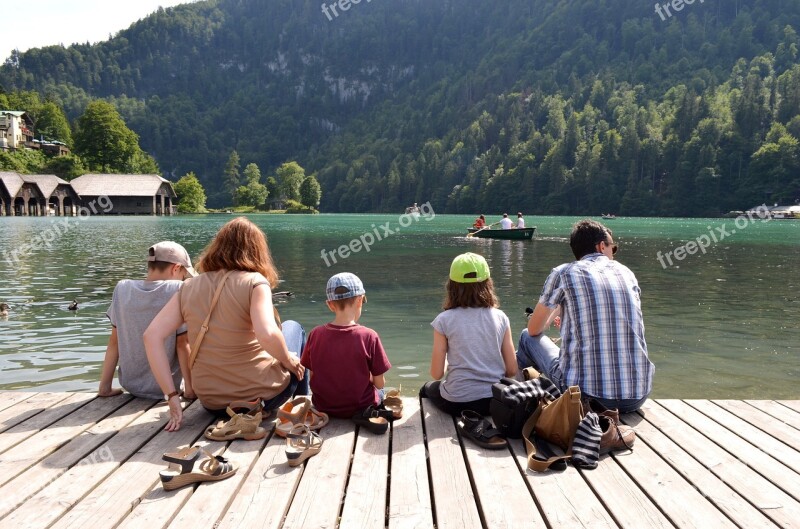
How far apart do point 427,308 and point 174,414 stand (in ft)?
37.3

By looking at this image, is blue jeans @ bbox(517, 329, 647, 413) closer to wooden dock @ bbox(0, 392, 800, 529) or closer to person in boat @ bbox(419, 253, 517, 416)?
wooden dock @ bbox(0, 392, 800, 529)

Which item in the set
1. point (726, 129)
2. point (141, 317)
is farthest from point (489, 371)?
point (726, 129)

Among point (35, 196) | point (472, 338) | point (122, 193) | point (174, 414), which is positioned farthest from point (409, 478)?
point (122, 193)

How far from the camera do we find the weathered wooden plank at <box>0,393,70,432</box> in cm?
500

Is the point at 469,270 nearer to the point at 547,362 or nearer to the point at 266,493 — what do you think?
the point at 547,362

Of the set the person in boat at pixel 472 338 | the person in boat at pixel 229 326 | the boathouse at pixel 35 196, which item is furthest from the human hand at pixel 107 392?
the boathouse at pixel 35 196

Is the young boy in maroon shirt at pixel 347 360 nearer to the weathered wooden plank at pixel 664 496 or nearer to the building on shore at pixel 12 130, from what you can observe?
the weathered wooden plank at pixel 664 496

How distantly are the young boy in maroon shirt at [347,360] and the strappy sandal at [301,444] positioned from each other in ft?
1.52

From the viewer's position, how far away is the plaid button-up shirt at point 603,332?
4707 millimetres

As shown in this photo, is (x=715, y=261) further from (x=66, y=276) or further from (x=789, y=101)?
(x=789, y=101)

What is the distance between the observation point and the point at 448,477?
13.0ft

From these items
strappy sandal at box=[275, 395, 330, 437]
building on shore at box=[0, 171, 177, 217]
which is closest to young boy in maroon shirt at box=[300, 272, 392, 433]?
strappy sandal at box=[275, 395, 330, 437]

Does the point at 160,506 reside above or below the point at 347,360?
below

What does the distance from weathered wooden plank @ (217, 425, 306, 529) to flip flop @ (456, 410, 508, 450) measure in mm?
1099
